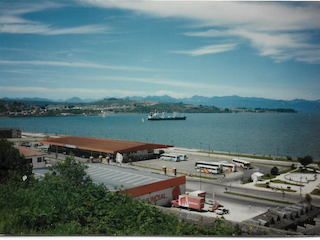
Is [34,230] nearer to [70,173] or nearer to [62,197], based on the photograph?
[62,197]

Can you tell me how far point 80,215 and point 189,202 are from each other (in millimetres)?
7251

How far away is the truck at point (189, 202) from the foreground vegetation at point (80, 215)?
5697 mm

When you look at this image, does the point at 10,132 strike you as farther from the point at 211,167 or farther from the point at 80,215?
the point at 211,167

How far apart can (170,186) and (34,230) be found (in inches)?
269

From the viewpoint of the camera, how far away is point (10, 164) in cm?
706

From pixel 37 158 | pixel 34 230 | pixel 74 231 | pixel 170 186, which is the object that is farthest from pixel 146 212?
pixel 37 158

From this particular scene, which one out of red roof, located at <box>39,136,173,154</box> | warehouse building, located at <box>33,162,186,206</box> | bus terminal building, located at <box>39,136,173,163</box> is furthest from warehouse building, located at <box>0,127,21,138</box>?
red roof, located at <box>39,136,173,154</box>

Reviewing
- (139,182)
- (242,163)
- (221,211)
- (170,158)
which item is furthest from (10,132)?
(242,163)

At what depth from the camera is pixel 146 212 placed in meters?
5.20

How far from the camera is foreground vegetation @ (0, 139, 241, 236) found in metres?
4.78

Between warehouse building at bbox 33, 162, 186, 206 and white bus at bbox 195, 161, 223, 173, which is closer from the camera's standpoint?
warehouse building at bbox 33, 162, 186, 206

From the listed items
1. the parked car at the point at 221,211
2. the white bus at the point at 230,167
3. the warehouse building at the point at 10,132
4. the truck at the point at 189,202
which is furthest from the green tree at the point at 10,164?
the white bus at the point at 230,167

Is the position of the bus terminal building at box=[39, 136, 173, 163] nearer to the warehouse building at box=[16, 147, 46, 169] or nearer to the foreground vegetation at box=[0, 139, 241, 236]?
the warehouse building at box=[16, 147, 46, 169]

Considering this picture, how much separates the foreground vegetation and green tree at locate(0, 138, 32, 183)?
1.06 metres
